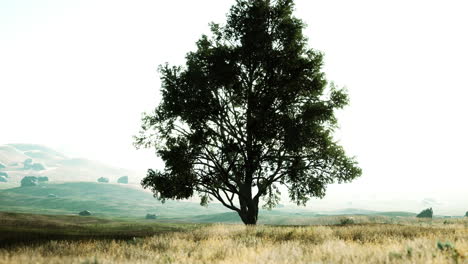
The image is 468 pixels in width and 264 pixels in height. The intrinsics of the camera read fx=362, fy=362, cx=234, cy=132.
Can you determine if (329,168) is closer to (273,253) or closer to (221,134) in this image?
(221,134)

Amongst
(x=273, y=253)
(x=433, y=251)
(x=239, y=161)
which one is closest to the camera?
(x=433, y=251)

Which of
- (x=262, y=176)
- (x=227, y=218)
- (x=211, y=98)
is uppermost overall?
(x=211, y=98)

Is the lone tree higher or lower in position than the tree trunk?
higher

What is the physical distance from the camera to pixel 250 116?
74.8ft

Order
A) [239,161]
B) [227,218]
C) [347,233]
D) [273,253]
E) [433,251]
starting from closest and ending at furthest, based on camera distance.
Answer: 1. [433,251]
2. [273,253]
3. [347,233]
4. [239,161]
5. [227,218]

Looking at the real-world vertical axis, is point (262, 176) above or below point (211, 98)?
below

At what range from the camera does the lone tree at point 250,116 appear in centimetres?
2227

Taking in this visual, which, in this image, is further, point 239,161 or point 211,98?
point 239,161

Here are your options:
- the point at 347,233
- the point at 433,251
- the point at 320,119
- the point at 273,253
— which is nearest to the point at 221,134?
the point at 320,119

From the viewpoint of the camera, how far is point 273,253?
30.3 feet

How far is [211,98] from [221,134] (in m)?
2.52

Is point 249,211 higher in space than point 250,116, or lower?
lower

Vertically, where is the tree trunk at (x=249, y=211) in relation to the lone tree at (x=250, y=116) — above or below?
below

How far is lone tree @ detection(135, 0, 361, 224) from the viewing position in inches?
877
